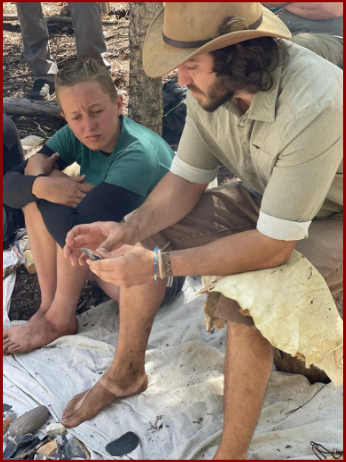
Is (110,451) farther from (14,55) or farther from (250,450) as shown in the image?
(14,55)

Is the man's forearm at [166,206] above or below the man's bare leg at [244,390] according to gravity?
above

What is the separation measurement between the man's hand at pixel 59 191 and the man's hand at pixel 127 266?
66 centimetres

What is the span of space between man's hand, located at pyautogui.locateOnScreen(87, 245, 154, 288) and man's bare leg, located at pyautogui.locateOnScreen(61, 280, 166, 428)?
0.84ft

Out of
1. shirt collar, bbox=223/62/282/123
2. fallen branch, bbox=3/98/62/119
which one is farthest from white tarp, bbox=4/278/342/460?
fallen branch, bbox=3/98/62/119

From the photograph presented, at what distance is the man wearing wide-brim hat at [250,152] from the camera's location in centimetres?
168

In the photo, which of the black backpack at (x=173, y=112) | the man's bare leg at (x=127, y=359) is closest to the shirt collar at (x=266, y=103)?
the man's bare leg at (x=127, y=359)

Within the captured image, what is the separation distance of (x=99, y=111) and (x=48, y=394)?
1.38 meters

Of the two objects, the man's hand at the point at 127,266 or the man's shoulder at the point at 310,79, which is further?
the man's hand at the point at 127,266

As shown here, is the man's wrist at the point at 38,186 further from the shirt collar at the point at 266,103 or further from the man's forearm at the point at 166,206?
the shirt collar at the point at 266,103

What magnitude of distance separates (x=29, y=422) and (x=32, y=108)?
3431mm

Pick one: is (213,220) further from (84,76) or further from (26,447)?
(26,447)

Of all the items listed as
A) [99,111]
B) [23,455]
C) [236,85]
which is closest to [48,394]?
[23,455]

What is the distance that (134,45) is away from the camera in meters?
3.49

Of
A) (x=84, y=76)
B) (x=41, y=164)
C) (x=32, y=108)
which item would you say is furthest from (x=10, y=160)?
(x=32, y=108)
